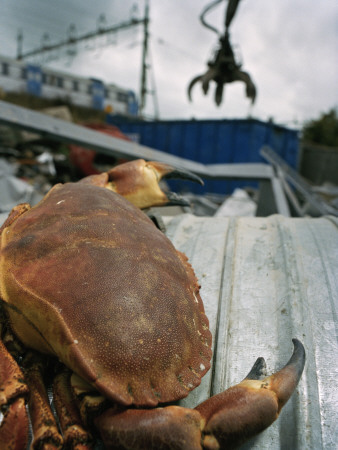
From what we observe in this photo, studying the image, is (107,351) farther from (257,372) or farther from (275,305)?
(275,305)

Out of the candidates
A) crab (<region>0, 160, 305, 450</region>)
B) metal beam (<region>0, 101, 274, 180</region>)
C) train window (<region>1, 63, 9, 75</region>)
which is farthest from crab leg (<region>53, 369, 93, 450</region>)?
train window (<region>1, 63, 9, 75</region>)

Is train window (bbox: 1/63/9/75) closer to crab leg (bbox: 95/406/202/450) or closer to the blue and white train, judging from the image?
the blue and white train

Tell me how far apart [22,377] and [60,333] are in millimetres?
132

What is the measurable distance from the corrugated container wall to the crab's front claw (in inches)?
260

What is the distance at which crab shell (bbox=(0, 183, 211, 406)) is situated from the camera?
0.72 meters

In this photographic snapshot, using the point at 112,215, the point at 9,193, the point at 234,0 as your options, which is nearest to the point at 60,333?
the point at 112,215

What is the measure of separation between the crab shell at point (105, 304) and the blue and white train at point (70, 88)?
18576mm

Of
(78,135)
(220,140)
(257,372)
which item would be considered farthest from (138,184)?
(220,140)

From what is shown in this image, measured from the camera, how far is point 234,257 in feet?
4.77

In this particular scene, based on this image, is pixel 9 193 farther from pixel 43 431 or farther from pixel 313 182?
pixel 313 182

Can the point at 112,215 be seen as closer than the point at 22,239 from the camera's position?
No

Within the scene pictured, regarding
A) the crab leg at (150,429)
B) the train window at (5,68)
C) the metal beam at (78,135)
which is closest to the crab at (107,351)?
the crab leg at (150,429)

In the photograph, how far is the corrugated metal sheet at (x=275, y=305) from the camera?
2.97 ft

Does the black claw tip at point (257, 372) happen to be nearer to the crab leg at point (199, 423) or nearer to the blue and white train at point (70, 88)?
the crab leg at point (199, 423)
